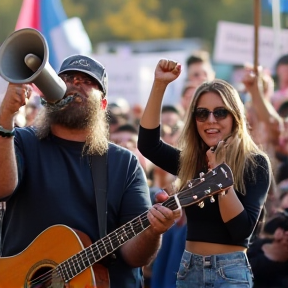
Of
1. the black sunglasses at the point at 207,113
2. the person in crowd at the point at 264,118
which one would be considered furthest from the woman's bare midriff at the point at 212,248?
the person in crowd at the point at 264,118

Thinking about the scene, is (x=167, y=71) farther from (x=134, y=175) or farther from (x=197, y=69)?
(x=197, y=69)

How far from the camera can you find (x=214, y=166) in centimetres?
504

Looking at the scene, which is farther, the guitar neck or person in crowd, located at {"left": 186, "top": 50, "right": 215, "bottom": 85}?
person in crowd, located at {"left": 186, "top": 50, "right": 215, "bottom": 85}

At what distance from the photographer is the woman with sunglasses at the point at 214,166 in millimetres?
5180

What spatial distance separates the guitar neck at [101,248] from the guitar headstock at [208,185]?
0.90 feet

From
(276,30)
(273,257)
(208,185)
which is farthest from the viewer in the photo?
(276,30)

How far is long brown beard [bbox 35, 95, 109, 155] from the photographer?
546cm

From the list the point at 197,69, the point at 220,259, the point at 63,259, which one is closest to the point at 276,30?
the point at 197,69

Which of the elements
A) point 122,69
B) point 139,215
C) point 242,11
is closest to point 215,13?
point 242,11

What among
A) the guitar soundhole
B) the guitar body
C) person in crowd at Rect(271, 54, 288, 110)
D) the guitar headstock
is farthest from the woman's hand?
person in crowd at Rect(271, 54, 288, 110)

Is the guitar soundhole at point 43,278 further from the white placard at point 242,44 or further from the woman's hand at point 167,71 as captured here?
the white placard at point 242,44

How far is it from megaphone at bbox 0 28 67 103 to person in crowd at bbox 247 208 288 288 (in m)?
1.90

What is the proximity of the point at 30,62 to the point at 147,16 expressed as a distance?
37.2 m

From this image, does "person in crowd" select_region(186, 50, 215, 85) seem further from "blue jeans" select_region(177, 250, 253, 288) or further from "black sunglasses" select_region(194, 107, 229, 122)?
"blue jeans" select_region(177, 250, 253, 288)
